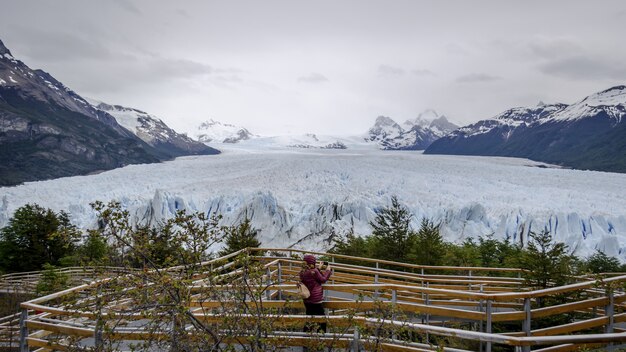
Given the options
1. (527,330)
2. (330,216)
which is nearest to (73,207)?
(330,216)

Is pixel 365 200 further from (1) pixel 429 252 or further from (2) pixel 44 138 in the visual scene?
(2) pixel 44 138

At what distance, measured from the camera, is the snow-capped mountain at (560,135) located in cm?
11225

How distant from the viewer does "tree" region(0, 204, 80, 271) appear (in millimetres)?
22938

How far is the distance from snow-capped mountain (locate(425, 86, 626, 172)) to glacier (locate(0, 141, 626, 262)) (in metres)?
71.3

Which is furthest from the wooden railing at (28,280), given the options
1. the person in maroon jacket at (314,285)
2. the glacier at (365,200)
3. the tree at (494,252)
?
the tree at (494,252)

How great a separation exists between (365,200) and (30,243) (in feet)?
65.3

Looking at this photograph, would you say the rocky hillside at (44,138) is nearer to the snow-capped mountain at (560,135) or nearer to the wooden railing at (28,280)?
the wooden railing at (28,280)

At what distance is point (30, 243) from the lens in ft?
78.2

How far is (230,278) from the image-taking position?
15.1 ft

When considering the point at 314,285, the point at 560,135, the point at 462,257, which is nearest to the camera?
the point at 314,285

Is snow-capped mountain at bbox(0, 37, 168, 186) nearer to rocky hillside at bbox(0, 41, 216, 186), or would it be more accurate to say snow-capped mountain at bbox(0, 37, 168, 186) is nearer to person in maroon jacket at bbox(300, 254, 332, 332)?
rocky hillside at bbox(0, 41, 216, 186)

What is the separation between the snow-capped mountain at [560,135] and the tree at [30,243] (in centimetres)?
9846

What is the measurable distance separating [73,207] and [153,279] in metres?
30.5

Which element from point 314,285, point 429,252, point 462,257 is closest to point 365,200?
point 462,257
